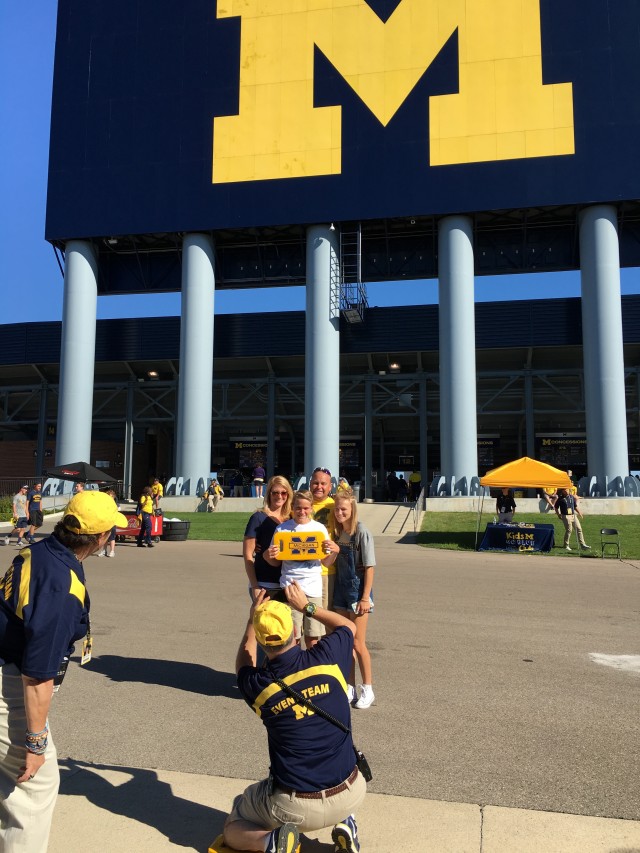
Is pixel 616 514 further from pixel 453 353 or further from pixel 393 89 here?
pixel 393 89

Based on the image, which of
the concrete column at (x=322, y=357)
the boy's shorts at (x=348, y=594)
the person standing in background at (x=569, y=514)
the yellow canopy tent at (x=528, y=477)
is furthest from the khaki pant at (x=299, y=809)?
the concrete column at (x=322, y=357)

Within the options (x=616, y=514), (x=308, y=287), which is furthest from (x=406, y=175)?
(x=616, y=514)

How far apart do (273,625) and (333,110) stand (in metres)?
32.6

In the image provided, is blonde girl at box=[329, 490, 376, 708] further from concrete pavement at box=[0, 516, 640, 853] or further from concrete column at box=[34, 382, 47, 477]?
concrete column at box=[34, 382, 47, 477]

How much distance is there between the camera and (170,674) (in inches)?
253

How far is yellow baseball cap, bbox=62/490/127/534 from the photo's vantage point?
2.99 meters

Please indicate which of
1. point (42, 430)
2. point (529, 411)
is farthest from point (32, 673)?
point (42, 430)

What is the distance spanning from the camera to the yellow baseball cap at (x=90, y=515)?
9.82 ft

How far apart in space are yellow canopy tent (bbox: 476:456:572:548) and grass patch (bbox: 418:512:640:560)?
6.08 feet

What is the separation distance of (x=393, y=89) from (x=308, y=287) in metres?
10.2

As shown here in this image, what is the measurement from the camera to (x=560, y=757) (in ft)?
14.5

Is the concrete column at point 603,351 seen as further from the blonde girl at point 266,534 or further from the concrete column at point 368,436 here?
the blonde girl at point 266,534

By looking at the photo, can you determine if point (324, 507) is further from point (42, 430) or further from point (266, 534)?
point (42, 430)

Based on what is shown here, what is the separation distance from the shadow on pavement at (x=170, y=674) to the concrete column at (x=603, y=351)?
2464 cm
